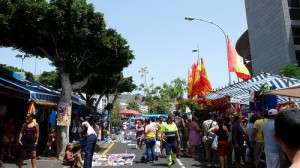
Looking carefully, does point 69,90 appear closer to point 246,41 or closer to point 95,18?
point 95,18

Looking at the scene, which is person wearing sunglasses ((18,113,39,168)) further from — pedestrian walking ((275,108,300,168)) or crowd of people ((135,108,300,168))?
pedestrian walking ((275,108,300,168))

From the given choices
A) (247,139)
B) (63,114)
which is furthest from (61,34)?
(247,139)

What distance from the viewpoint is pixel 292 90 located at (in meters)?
6.71

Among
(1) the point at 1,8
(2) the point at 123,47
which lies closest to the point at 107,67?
(2) the point at 123,47

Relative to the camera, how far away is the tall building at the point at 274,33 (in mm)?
44125

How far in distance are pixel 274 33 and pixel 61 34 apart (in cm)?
4365

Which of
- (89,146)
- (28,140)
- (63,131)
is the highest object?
(63,131)

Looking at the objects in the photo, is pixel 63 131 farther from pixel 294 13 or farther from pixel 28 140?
pixel 294 13

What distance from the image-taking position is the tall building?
44125 millimetres

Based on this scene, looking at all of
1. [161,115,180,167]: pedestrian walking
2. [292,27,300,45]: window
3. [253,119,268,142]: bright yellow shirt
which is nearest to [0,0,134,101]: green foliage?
[161,115,180,167]: pedestrian walking

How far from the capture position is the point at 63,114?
12617 millimetres

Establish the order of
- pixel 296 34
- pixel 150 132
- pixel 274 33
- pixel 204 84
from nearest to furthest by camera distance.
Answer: pixel 150 132
pixel 204 84
pixel 296 34
pixel 274 33

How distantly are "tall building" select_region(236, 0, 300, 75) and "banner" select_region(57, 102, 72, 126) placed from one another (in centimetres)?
3934

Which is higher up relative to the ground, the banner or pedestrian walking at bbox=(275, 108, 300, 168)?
the banner
